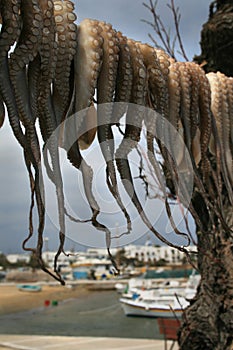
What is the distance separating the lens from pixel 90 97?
82cm

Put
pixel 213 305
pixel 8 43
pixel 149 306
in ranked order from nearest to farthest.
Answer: pixel 8 43
pixel 213 305
pixel 149 306

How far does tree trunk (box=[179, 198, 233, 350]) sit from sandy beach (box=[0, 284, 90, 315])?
20.7 m

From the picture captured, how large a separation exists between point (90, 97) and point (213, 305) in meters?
1.36

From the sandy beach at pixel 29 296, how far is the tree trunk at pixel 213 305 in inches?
813

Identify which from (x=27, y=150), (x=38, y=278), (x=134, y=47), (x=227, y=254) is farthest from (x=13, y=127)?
(x=38, y=278)

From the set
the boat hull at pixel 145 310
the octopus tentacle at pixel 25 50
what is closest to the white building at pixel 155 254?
the boat hull at pixel 145 310

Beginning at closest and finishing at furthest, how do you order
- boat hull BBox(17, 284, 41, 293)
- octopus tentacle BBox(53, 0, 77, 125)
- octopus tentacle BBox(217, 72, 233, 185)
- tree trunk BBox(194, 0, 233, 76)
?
octopus tentacle BBox(53, 0, 77, 125), octopus tentacle BBox(217, 72, 233, 185), tree trunk BBox(194, 0, 233, 76), boat hull BBox(17, 284, 41, 293)

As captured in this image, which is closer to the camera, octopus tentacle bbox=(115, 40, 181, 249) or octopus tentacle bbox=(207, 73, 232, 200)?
octopus tentacle bbox=(115, 40, 181, 249)

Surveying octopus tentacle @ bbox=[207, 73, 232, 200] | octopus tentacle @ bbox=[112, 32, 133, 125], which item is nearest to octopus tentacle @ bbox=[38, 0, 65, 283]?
octopus tentacle @ bbox=[112, 32, 133, 125]

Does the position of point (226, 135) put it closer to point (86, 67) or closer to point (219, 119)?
point (219, 119)

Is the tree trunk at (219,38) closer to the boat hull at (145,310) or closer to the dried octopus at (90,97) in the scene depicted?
the dried octopus at (90,97)

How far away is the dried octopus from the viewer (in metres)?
0.72

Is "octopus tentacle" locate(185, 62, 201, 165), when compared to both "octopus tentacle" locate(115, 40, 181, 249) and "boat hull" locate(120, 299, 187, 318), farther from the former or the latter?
"boat hull" locate(120, 299, 187, 318)

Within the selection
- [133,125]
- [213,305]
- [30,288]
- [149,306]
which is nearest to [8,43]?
[133,125]
